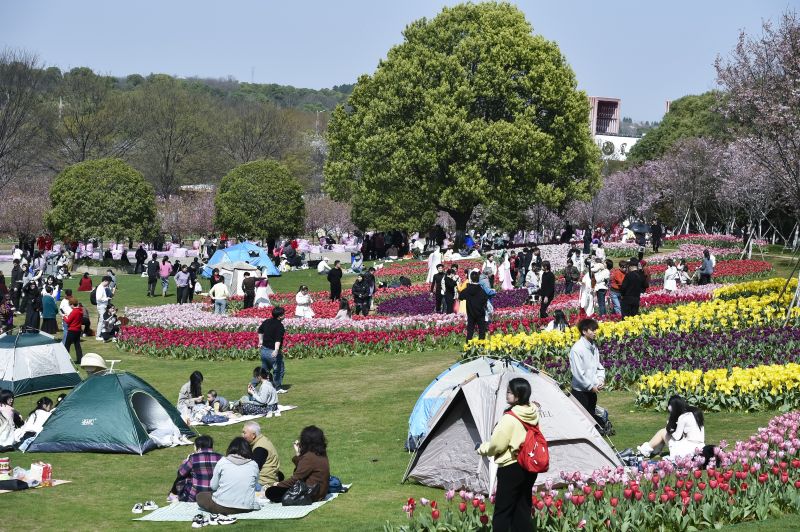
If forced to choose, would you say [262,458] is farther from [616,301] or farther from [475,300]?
[616,301]

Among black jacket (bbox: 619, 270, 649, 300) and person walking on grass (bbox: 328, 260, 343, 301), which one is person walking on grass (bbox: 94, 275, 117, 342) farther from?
black jacket (bbox: 619, 270, 649, 300)

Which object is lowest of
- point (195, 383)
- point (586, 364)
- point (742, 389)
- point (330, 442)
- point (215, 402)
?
point (330, 442)

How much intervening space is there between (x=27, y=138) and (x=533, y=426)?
62640 mm

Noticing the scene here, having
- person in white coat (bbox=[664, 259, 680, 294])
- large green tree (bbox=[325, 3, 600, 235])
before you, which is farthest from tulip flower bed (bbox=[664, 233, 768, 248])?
person in white coat (bbox=[664, 259, 680, 294])

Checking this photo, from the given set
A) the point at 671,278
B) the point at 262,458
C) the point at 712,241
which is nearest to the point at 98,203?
the point at 712,241

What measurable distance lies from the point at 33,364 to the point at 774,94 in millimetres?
18540

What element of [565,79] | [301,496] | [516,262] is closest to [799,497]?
[301,496]

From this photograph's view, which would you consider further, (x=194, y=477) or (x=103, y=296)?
(x=103, y=296)

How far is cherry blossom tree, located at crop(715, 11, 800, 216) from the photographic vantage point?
1068 inches

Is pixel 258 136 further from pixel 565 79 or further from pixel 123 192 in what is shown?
pixel 565 79

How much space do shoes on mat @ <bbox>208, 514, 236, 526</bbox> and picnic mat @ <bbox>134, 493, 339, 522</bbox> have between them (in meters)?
0.14

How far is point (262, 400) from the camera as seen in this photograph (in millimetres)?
19531

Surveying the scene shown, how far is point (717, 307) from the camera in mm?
25094

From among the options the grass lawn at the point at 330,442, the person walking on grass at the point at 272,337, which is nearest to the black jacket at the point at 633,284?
the grass lawn at the point at 330,442
